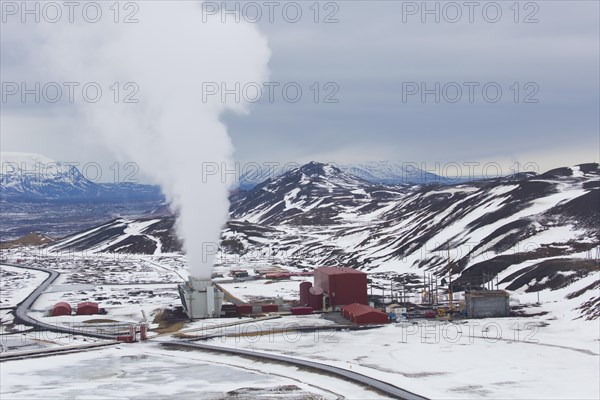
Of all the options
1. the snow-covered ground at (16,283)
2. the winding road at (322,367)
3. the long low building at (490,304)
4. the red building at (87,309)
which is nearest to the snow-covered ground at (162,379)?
the winding road at (322,367)

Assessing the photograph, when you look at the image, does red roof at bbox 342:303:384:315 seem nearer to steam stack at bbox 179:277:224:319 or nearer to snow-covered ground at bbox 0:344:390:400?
steam stack at bbox 179:277:224:319

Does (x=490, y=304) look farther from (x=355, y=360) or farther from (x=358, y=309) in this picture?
(x=355, y=360)

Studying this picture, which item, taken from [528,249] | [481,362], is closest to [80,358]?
[481,362]

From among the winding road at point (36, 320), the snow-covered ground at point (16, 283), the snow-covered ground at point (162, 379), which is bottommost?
the snow-covered ground at point (162, 379)

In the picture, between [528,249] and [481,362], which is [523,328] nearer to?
[481,362]

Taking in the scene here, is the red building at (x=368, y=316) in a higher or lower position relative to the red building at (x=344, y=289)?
lower

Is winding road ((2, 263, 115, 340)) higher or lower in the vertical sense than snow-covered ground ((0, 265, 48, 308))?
lower

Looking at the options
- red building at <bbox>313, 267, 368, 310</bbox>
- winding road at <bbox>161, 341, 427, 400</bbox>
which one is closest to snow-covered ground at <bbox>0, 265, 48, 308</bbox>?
winding road at <bbox>161, 341, 427, 400</bbox>

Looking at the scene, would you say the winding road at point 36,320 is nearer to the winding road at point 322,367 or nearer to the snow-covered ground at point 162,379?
the snow-covered ground at point 162,379
